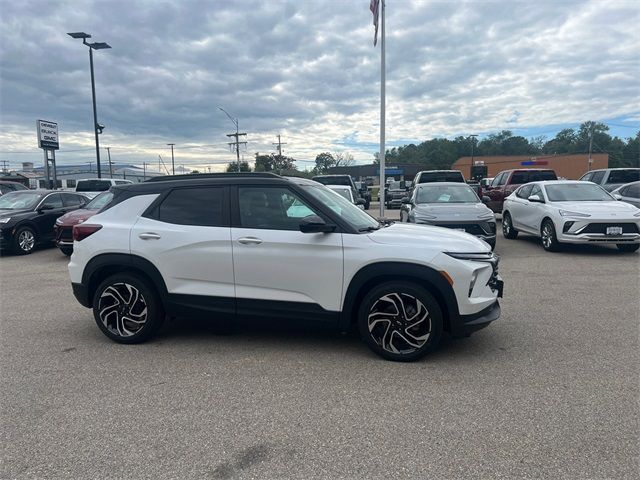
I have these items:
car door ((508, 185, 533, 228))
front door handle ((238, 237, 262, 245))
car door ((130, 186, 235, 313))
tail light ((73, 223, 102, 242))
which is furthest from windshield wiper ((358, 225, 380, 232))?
car door ((508, 185, 533, 228))

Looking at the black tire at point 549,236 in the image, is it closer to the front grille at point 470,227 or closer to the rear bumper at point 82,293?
the front grille at point 470,227

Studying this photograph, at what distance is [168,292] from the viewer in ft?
14.9

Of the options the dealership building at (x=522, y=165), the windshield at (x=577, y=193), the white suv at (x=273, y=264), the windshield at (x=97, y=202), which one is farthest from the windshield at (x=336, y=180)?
→ the dealership building at (x=522, y=165)

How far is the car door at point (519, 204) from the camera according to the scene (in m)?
11.5

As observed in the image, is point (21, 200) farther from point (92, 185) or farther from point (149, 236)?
point (149, 236)

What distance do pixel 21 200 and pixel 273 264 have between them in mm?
11050

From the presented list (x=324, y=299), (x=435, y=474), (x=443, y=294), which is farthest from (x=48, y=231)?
(x=435, y=474)

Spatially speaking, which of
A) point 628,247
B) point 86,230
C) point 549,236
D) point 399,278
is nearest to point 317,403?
point 399,278

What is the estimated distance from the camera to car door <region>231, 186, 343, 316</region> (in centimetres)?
414

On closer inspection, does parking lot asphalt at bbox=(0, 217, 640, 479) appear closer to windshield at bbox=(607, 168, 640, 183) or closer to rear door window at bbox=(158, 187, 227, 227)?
rear door window at bbox=(158, 187, 227, 227)

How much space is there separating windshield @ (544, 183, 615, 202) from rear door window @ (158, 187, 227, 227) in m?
8.63

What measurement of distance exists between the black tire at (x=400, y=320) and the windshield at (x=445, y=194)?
6473mm

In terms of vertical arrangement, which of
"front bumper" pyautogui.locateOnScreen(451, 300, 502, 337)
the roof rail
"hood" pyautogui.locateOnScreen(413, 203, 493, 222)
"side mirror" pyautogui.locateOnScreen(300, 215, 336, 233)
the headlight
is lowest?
"front bumper" pyautogui.locateOnScreen(451, 300, 502, 337)

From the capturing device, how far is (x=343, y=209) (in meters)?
4.66
